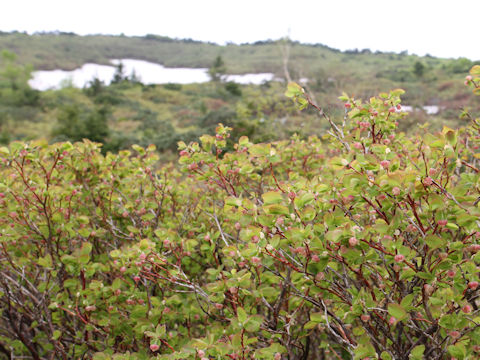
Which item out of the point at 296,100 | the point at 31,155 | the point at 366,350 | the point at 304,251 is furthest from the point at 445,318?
the point at 31,155

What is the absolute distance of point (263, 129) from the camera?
11.0 m

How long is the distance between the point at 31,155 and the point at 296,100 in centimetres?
145

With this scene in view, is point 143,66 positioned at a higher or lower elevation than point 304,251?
higher

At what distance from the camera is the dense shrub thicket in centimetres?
105

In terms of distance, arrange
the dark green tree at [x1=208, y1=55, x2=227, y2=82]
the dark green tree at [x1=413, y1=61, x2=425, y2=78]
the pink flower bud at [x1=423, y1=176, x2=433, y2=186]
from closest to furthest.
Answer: the pink flower bud at [x1=423, y1=176, x2=433, y2=186] < the dark green tree at [x1=413, y1=61, x2=425, y2=78] < the dark green tree at [x1=208, y1=55, x2=227, y2=82]

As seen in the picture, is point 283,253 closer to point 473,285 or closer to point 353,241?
point 353,241

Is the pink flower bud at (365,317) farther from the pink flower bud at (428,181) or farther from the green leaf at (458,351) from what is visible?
the pink flower bud at (428,181)

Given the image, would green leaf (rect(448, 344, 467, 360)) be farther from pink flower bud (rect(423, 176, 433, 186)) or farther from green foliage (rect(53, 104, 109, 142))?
green foliage (rect(53, 104, 109, 142))

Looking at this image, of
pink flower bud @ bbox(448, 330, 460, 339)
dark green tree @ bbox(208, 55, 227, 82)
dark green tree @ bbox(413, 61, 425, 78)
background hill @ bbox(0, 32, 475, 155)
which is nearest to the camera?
pink flower bud @ bbox(448, 330, 460, 339)

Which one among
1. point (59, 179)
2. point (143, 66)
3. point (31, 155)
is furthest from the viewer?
point (143, 66)

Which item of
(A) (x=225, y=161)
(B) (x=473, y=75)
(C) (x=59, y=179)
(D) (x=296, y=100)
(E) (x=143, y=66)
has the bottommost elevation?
(C) (x=59, y=179)

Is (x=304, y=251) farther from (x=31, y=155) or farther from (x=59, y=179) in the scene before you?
(x=59, y=179)

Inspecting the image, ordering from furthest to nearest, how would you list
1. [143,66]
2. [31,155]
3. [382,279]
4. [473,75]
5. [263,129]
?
[143,66] → [263,129] → [31,155] → [473,75] → [382,279]

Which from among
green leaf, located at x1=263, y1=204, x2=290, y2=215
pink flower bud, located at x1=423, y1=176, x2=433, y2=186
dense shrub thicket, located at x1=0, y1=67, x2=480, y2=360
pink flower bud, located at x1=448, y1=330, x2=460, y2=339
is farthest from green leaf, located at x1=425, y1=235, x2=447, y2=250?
green leaf, located at x1=263, y1=204, x2=290, y2=215
